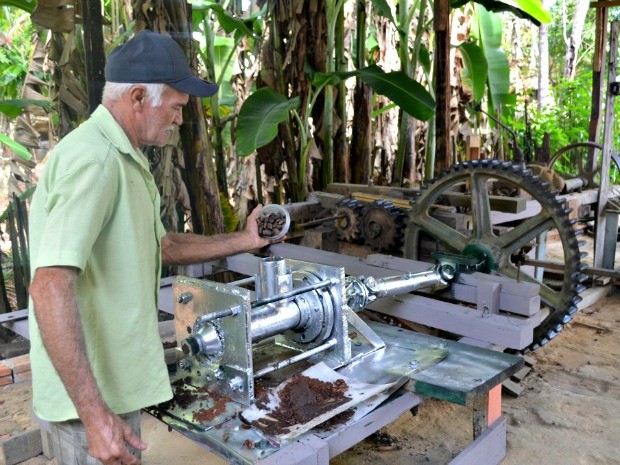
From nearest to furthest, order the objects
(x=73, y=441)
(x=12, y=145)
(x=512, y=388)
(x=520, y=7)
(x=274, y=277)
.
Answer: (x=73, y=441) → (x=274, y=277) → (x=512, y=388) → (x=12, y=145) → (x=520, y=7)

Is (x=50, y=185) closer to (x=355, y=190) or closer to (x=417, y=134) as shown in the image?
(x=355, y=190)

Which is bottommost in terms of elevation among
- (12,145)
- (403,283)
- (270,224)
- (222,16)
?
(403,283)

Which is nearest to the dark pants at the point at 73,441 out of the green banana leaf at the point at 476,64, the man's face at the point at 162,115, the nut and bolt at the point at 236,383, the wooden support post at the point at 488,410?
the nut and bolt at the point at 236,383

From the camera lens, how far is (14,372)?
2045 millimetres

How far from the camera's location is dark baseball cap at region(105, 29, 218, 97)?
143 centimetres

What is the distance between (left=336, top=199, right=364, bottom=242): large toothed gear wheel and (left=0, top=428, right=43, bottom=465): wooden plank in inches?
80.4

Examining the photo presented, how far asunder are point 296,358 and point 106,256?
2.01 ft

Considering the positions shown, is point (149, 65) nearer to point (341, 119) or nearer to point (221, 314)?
point (221, 314)

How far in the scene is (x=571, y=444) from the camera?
8.97ft

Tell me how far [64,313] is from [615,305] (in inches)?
187

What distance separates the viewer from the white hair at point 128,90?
4.74ft

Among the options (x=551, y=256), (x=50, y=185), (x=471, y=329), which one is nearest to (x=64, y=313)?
(x=50, y=185)

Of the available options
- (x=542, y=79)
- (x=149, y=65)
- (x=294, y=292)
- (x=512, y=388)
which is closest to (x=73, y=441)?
(x=294, y=292)

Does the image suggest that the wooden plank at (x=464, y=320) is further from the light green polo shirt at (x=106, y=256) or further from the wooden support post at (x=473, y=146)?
the wooden support post at (x=473, y=146)
